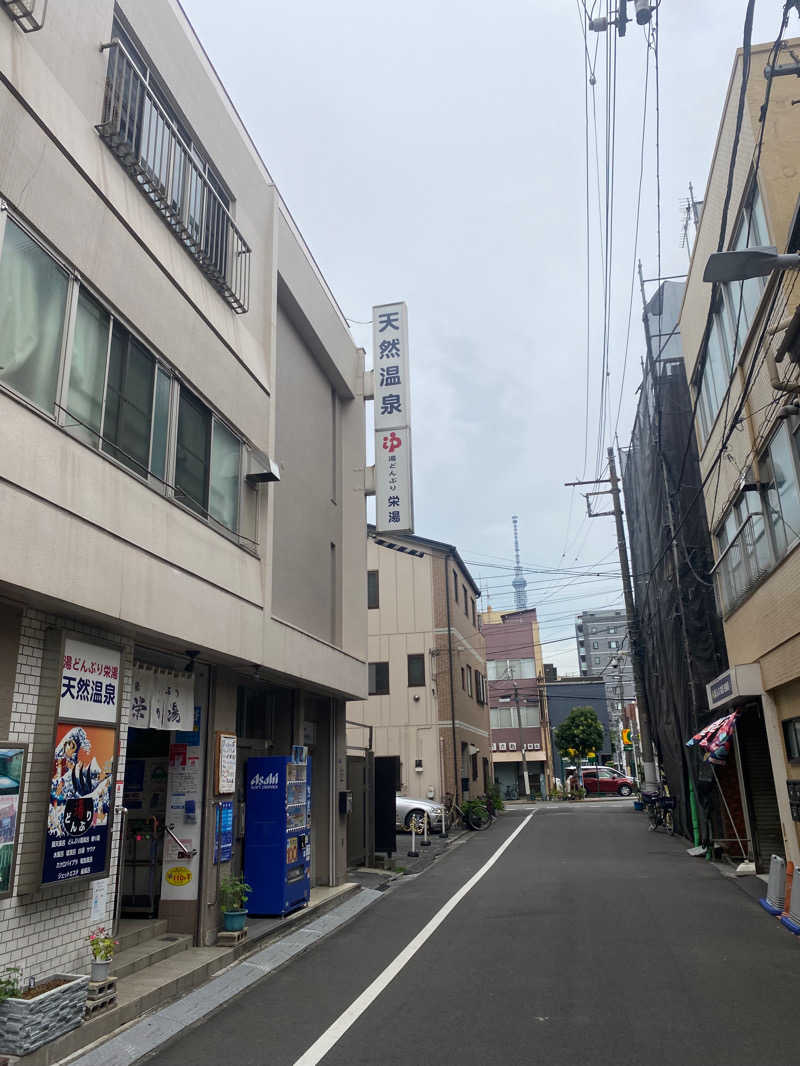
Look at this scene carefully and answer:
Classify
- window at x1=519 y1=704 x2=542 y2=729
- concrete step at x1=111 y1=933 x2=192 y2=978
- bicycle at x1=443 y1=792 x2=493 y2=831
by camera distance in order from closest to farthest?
concrete step at x1=111 y1=933 x2=192 y2=978 → bicycle at x1=443 y1=792 x2=493 y2=831 → window at x1=519 y1=704 x2=542 y2=729

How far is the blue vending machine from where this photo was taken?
1027cm

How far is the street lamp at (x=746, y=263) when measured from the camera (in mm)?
6512

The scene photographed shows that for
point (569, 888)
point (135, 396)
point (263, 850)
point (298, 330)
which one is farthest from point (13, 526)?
point (569, 888)

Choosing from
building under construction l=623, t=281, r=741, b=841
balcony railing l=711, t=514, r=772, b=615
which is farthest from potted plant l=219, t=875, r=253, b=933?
building under construction l=623, t=281, r=741, b=841

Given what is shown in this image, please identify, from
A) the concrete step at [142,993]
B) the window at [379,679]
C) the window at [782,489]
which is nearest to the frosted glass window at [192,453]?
the concrete step at [142,993]

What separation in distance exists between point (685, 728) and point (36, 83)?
1713cm

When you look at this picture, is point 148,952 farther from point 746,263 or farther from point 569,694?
point 569,694

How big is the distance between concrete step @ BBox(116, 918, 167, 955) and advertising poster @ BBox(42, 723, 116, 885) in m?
1.56

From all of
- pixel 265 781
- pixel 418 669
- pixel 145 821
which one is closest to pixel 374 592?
pixel 418 669

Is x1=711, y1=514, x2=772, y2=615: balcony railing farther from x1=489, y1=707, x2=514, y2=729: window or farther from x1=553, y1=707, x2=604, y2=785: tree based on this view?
x1=489, y1=707, x2=514, y2=729: window

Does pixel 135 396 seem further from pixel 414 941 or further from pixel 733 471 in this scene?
pixel 733 471

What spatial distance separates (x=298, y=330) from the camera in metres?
13.9

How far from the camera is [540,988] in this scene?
7055 mm

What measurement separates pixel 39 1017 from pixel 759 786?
41.8 feet
